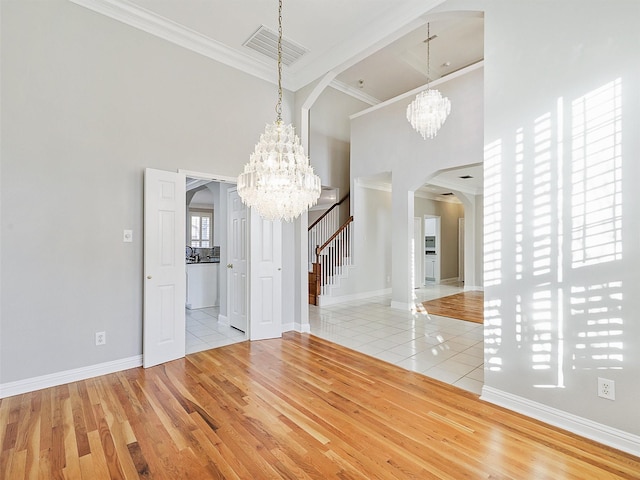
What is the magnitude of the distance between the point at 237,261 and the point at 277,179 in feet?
8.17

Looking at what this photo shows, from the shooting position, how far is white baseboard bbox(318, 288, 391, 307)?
6734 mm

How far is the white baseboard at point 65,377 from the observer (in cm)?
268

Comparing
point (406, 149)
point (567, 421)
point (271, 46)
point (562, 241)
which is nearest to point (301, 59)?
point (271, 46)

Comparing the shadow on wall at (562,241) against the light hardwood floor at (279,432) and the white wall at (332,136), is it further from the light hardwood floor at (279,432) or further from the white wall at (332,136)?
the white wall at (332,136)

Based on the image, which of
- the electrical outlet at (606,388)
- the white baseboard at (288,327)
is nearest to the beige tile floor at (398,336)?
the white baseboard at (288,327)

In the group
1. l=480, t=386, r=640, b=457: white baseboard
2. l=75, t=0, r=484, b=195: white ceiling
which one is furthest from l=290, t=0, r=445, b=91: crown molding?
l=480, t=386, r=640, b=457: white baseboard

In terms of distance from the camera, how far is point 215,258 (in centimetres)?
702

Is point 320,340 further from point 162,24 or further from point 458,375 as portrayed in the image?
point 162,24

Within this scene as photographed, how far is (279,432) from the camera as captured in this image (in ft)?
7.06

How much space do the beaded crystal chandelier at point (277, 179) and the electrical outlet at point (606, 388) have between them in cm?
249

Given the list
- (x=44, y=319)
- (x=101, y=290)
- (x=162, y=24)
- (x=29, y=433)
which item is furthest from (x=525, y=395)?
(x=162, y=24)

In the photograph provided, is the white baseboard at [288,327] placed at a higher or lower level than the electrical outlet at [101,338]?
lower

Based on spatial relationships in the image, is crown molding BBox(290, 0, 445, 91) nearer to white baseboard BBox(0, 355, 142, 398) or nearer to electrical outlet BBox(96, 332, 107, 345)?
electrical outlet BBox(96, 332, 107, 345)

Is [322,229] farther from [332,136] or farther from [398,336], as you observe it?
[398,336]
